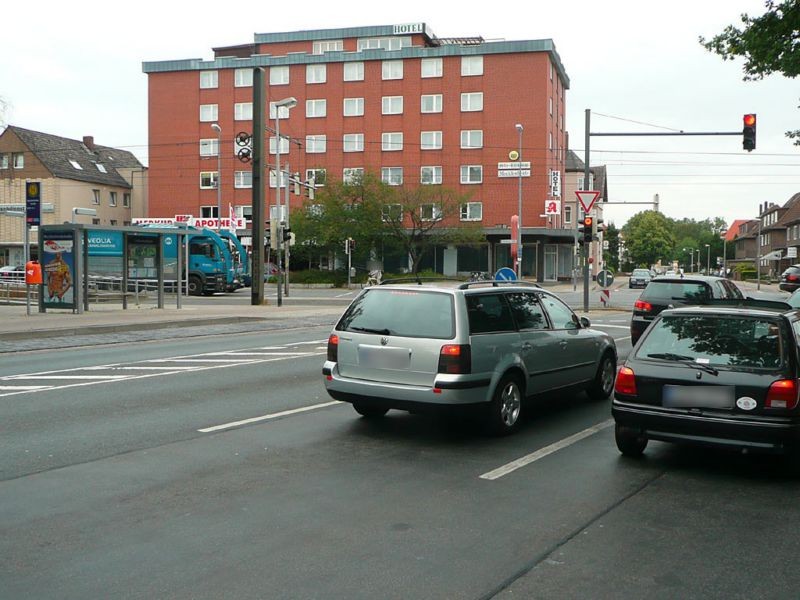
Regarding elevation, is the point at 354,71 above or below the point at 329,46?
below

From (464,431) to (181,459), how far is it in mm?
2879

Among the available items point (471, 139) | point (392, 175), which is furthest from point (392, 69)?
point (471, 139)

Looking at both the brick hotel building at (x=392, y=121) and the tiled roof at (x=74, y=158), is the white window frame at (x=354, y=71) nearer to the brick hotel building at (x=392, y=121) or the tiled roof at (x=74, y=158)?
the brick hotel building at (x=392, y=121)

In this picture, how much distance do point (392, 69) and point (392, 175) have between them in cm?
838

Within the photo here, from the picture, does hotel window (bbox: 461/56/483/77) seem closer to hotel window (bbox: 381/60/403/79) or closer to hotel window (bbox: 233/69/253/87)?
hotel window (bbox: 381/60/403/79)

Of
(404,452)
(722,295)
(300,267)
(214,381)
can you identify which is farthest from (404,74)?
(404,452)

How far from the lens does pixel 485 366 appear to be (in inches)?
315

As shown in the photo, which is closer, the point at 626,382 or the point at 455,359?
the point at 626,382

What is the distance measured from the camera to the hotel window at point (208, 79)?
69312mm

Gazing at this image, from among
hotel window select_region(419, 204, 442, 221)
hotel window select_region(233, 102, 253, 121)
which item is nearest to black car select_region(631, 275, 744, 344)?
hotel window select_region(419, 204, 442, 221)

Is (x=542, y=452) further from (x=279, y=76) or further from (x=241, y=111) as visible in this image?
(x=241, y=111)

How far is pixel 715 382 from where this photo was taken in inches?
261

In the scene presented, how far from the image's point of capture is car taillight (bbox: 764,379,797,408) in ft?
20.9

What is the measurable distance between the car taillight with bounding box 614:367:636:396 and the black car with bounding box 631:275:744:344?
31.8ft
